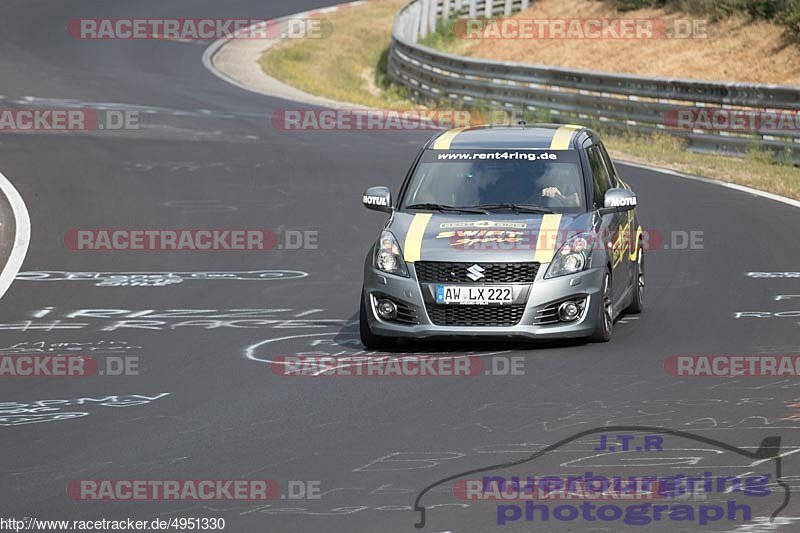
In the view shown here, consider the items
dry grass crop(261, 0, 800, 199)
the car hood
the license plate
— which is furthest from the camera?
dry grass crop(261, 0, 800, 199)

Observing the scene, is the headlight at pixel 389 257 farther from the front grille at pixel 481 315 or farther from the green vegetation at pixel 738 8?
the green vegetation at pixel 738 8

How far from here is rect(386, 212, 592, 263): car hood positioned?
11617mm

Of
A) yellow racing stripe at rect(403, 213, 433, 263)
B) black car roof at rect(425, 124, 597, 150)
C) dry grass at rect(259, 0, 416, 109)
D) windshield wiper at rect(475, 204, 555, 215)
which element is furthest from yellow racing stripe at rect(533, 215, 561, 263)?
dry grass at rect(259, 0, 416, 109)

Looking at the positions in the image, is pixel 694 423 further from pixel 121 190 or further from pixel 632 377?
pixel 121 190

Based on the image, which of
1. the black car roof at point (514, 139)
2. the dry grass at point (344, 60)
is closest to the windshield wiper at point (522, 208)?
the black car roof at point (514, 139)

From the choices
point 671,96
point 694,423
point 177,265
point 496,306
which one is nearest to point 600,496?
point 694,423

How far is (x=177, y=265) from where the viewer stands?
1648 cm

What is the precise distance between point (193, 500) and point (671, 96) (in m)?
19.6

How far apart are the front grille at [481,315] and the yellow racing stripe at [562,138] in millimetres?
1984

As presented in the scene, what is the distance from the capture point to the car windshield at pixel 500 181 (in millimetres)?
12508

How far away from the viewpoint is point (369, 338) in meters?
11.9

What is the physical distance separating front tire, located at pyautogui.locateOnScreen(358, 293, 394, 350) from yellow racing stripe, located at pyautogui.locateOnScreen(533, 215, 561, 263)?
1357 mm

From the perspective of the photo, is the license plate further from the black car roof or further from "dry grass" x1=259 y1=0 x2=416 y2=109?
"dry grass" x1=259 y1=0 x2=416 y2=109

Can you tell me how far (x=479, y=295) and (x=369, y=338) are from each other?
3.27 feet
